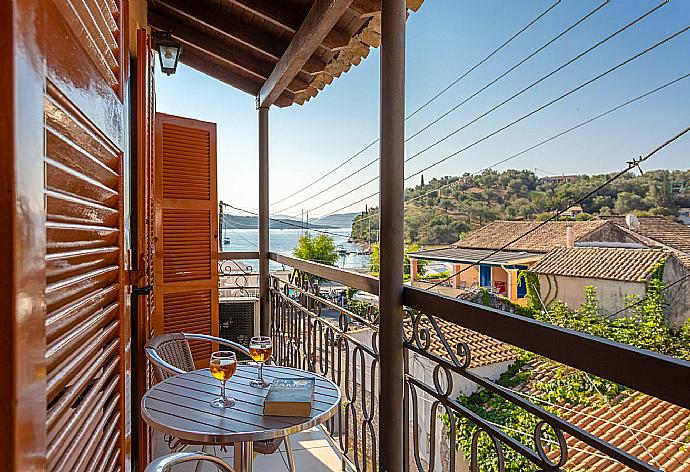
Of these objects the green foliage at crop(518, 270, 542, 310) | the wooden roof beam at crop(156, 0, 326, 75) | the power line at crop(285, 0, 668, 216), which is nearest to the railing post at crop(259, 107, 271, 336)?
the wooden roof beam at crop(156, 0, 326, 75)

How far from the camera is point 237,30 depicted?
3.80m

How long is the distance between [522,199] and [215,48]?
2720 mm

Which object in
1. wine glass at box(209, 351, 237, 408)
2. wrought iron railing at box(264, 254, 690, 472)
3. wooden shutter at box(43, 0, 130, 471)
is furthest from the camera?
wine glass at box(209, 351, 237, 408)

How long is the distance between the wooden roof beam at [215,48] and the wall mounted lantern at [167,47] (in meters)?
0.50

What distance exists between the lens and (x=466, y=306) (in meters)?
1.66

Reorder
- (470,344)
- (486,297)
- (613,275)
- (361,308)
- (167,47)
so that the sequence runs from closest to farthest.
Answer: (470,344)
(613,275)
(486,297)
(361,308)
(167,47)

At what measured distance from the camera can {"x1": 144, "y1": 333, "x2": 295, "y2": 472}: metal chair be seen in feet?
7.98

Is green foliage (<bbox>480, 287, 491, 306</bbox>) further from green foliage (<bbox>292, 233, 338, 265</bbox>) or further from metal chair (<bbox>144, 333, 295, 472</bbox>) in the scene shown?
green foliage (<bbox>292, 233, 338, 265</bbox>)

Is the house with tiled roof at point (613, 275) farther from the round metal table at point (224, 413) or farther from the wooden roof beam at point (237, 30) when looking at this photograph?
the wooden roof beam at point (237, 30)

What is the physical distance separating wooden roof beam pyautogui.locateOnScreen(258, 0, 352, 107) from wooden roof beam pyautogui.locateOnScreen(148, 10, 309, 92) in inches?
5.4

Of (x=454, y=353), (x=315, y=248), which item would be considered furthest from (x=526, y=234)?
(x=315, y=248)

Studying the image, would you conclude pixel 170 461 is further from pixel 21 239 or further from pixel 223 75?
pixel 223 75

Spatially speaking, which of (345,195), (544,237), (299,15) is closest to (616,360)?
(544,237)

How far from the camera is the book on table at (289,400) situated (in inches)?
71.1
